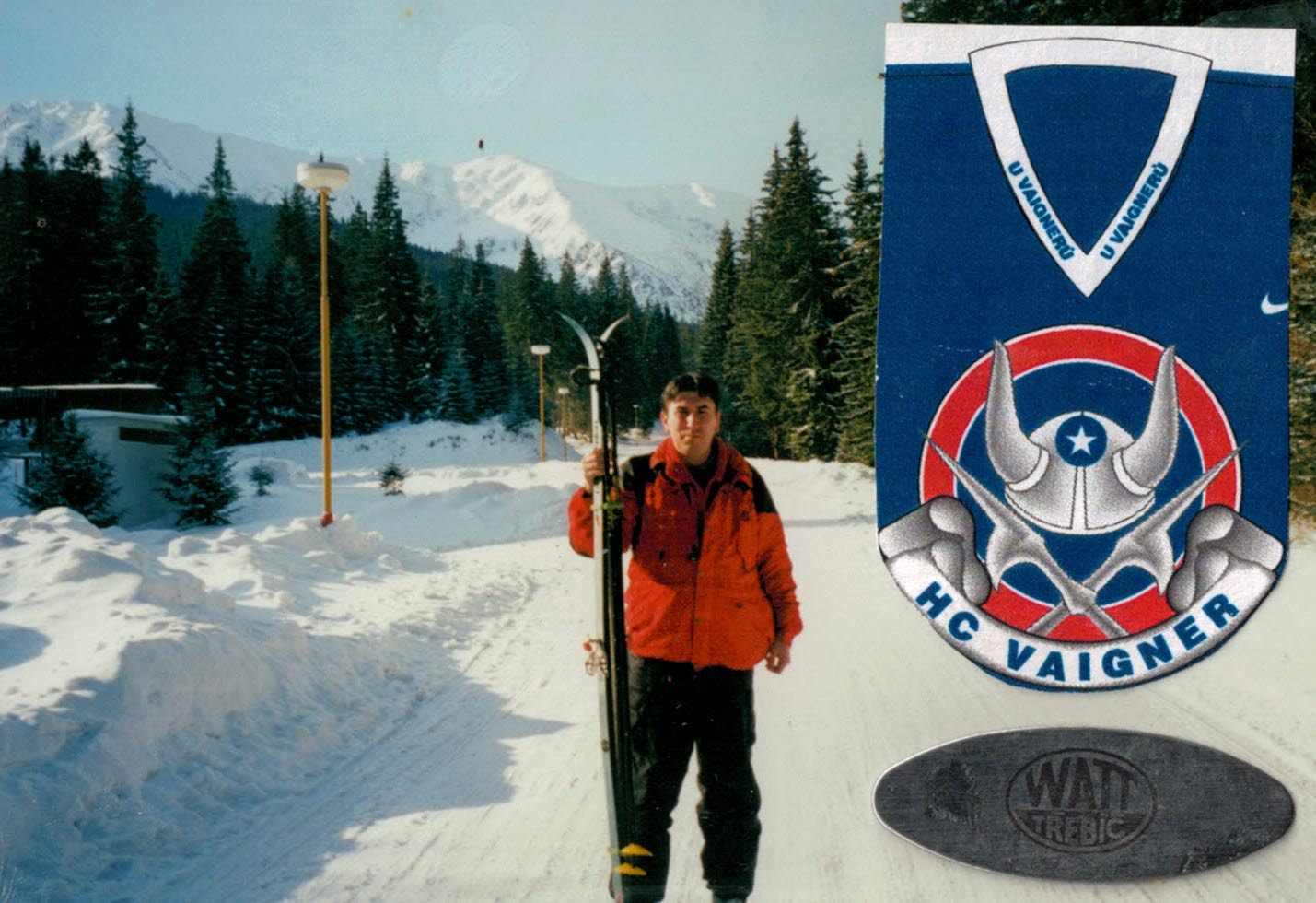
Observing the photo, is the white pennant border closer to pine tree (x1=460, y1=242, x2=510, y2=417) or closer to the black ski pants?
the black ski pants

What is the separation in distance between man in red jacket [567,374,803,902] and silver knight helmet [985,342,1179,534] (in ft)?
3.74

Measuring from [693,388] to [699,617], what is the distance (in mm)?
811

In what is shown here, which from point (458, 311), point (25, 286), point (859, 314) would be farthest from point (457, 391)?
point (859, 314)

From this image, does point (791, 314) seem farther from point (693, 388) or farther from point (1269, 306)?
point (1269, 306)

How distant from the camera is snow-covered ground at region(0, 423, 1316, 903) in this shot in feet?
9.91

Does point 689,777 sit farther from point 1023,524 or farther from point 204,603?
point 204,603

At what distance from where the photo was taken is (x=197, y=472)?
1564 centimetres

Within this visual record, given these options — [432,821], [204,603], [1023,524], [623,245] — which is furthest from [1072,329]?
[204,603]

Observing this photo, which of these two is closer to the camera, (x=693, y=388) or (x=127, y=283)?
(x=693, y=388)

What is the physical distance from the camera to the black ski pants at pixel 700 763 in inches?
111

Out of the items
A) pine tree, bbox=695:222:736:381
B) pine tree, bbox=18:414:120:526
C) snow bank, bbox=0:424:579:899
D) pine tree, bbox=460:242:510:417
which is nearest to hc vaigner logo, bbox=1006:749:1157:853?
pine tree, bbox=695:222:736:381

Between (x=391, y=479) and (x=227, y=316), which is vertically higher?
(x=227, y=316)

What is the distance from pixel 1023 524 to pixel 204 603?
5.34 metres

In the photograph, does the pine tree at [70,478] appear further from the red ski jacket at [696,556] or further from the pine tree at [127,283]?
the red ski jacket at [696,556]
